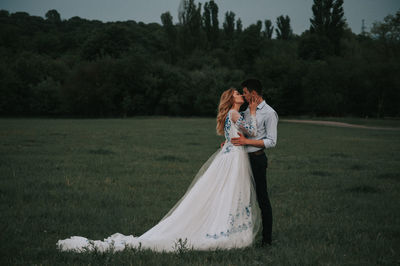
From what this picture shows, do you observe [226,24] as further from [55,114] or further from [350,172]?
[350,172]

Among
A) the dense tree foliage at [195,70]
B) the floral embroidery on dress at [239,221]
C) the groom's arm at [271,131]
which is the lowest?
the floral embroidery on dress at [239,221]

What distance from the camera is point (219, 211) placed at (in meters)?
5.52

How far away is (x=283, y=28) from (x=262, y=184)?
116 metres

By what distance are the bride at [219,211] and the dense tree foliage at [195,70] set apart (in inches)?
2225

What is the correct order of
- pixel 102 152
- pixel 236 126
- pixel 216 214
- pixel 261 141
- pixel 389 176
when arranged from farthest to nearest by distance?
pixel 102 152, pixel 389 176, pixel 216 214, pixel 236 126, pixel 261 141

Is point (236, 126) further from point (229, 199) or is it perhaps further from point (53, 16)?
point (53, 16)

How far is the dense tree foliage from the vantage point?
61938 millimetres

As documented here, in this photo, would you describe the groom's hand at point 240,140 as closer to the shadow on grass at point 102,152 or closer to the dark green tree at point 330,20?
the shadow on grass at point 102,152

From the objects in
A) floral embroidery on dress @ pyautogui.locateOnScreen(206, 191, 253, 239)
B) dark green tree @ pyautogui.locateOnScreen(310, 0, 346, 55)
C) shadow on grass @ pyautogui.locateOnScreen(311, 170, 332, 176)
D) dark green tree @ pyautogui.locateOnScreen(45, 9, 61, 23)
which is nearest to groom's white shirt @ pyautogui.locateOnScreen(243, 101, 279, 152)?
floral embroidery on dress @ pyautogui.locateOnScreen(206, 191, 253, 239)

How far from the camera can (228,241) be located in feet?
17.7

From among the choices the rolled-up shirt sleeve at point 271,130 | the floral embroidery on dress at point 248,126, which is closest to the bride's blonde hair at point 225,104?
the floral embroidery on dress at point 248,126

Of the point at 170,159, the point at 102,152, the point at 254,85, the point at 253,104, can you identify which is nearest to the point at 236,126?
the point at 253,104

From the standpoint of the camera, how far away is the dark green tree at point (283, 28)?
368ft

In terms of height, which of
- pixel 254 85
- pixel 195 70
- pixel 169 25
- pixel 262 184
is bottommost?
pixel 262 184
